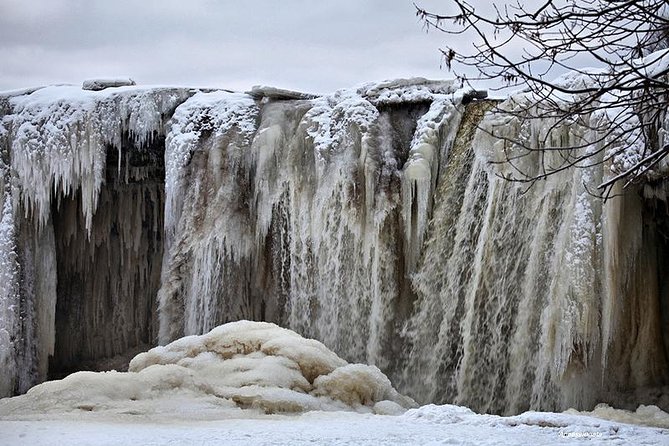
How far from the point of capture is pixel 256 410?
875cm

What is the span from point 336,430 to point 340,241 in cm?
565

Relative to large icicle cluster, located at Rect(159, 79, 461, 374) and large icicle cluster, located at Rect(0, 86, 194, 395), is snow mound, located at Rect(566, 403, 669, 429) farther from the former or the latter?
large icicle cluster, located at Rect(0, 86, 194, 395)

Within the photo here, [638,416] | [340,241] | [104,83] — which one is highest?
[104,83]

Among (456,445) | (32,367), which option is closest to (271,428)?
(456,445)

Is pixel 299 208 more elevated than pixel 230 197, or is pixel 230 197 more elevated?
pixel 230 197

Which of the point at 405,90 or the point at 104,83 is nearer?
the point at 405,90

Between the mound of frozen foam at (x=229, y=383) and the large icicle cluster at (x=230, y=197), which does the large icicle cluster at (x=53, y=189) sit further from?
the mound of frozen foam at (x=229, y=383)

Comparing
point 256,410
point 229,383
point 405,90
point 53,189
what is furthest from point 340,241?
point 256,410

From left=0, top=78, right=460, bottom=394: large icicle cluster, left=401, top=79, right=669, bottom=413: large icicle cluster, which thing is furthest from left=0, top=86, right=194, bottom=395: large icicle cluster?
left=401, top=79, right=669, bottom=413: large icicle cluster

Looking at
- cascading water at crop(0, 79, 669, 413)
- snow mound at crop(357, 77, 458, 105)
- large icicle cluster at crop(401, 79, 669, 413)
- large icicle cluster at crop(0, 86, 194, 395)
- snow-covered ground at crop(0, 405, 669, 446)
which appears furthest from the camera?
large icicle cluster at crop(0, 86, 194, 395)

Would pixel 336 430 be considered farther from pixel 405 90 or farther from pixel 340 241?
pixel 405 90

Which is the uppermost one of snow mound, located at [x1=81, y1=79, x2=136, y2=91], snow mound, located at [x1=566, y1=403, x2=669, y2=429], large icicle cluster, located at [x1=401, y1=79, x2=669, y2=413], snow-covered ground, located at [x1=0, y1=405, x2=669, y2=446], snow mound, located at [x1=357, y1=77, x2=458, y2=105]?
snow mound, located at [x1=81, y1=79, x2=136, y2=91]

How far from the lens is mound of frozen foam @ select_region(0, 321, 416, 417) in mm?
8633

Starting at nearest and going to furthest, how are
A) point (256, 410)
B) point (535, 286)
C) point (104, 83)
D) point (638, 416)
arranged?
point (256, 410), point (638, 416), point (535, 286), point (104, 83)
